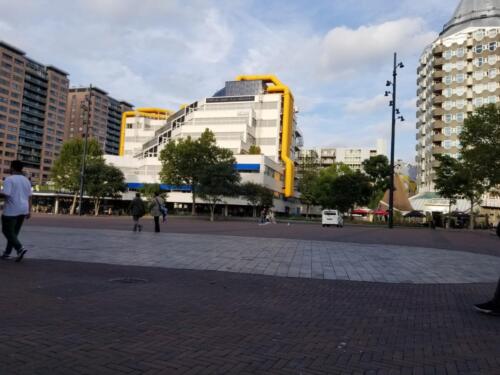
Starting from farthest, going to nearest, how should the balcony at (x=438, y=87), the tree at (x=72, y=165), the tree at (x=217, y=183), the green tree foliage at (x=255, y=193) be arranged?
the balcony at (x=438, y=87) < the tree at (x=72, y=165) < the green tree foliage at (x=255, y=193) < the tree at (x=217, y=183)

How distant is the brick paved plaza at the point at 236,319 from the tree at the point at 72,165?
52.7 m

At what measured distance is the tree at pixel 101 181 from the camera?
56031 millimetres

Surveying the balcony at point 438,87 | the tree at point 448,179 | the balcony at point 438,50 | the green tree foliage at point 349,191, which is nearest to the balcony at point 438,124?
the balcony at point 438,87

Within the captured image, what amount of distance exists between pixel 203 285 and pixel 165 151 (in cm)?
5027

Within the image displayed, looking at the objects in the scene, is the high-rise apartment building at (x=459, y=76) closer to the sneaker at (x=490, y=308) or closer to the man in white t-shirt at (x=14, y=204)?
the sneaker at (x=490, y=308)

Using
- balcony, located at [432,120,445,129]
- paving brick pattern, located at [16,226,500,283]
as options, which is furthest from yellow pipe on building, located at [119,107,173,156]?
paving brick pattern, located at [16,226,500,283]

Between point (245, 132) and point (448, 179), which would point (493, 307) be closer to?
point (448, 179)

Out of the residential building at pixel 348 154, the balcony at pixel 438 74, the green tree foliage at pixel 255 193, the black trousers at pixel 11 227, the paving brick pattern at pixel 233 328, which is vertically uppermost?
the balcony at pixel 438 74

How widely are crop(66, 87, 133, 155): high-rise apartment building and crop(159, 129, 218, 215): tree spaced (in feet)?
377

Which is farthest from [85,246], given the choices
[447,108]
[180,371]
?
[447,108]

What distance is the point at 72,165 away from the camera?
59.8m

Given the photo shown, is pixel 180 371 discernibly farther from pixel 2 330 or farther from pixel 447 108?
pixel 447 108

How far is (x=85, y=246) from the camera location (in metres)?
11.2

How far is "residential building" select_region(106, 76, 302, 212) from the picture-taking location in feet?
243
